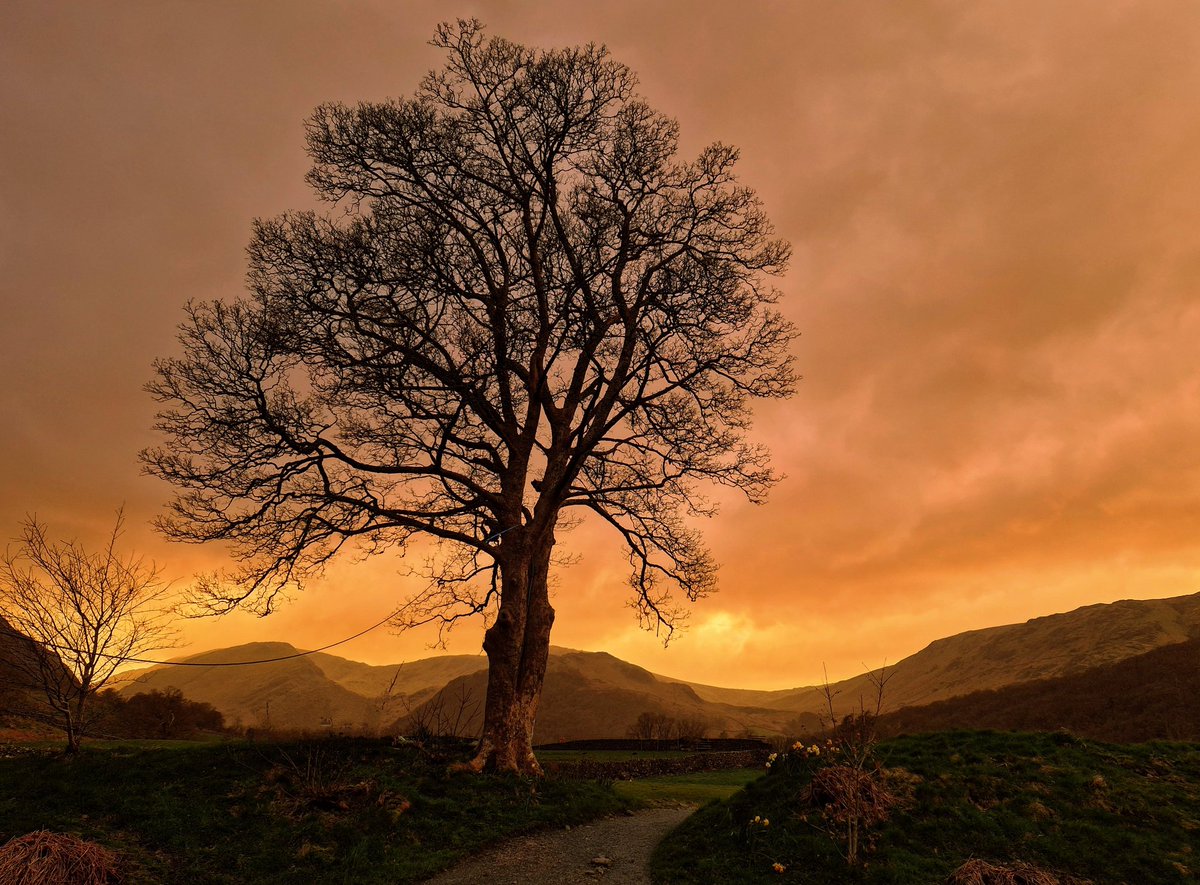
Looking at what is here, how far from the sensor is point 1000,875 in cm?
789

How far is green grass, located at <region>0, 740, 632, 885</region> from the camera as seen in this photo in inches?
363

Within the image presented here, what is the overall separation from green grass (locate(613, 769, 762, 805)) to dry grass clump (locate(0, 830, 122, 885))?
10569mm

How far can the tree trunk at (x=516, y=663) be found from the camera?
14000 millimetres

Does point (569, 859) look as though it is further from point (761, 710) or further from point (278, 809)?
point (761, 710)

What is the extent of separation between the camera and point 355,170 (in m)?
16.0

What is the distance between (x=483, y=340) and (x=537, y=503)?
4472mm

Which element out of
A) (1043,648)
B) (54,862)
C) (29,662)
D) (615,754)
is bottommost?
(615,754)

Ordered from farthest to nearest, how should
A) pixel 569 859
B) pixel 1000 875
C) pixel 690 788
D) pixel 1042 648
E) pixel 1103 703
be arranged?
pixel 1042 648 → pixel 1103 703 → pixel 690 788 → pixel 569 859 → pixel 1000 875

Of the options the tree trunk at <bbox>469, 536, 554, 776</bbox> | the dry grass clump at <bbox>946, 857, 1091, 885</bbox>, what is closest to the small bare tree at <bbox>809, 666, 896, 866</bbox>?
the dry grass clump at <bbox>946, 857, 1091, 885</bbox>

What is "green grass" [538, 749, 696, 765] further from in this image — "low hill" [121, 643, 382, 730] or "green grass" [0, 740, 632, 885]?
"low hill" [121, 643, 382, 730]

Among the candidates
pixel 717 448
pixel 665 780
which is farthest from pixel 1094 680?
pixel 717 448

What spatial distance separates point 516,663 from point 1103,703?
141ft

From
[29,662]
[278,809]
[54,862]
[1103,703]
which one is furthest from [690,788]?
[1103,703]

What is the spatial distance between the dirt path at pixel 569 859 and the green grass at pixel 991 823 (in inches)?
23.1
